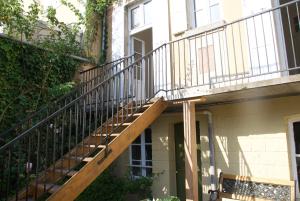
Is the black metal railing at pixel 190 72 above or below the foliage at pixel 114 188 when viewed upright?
above

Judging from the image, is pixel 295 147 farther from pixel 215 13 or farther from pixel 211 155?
pixel 215 13

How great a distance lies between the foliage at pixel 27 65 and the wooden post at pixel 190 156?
2.80 meters

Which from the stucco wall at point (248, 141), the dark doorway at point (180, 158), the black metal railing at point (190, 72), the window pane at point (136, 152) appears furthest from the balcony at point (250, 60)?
the window pane at point (136, 152)

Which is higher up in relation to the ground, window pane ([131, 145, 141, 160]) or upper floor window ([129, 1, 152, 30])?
upper floor window ([129, 1, 152, 30])

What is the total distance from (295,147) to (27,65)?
222 inches

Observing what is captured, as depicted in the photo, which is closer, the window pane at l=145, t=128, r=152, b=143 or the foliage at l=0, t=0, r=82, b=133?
the foliage at l=0, t=0, r=82, b=133

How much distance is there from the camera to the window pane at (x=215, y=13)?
19.5 ft

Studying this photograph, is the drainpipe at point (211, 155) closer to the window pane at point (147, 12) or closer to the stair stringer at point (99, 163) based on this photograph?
the stair stringer at point (99, 163)

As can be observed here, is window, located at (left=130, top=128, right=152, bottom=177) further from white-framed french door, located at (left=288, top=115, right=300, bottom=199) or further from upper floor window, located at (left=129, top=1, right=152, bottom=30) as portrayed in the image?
white-framed french door, located at (left=288, top=115, right=300, bottom=199)

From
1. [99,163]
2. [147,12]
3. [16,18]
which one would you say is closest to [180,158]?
[99,163]

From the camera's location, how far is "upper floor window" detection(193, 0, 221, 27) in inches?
236

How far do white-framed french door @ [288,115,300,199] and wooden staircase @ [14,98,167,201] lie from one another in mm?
2283

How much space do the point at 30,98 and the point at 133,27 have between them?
333cm

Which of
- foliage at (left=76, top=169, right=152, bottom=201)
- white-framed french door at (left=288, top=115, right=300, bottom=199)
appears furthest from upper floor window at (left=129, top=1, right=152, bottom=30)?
white-framed french door at (left=288, top=115, right=300, bottom=199)
